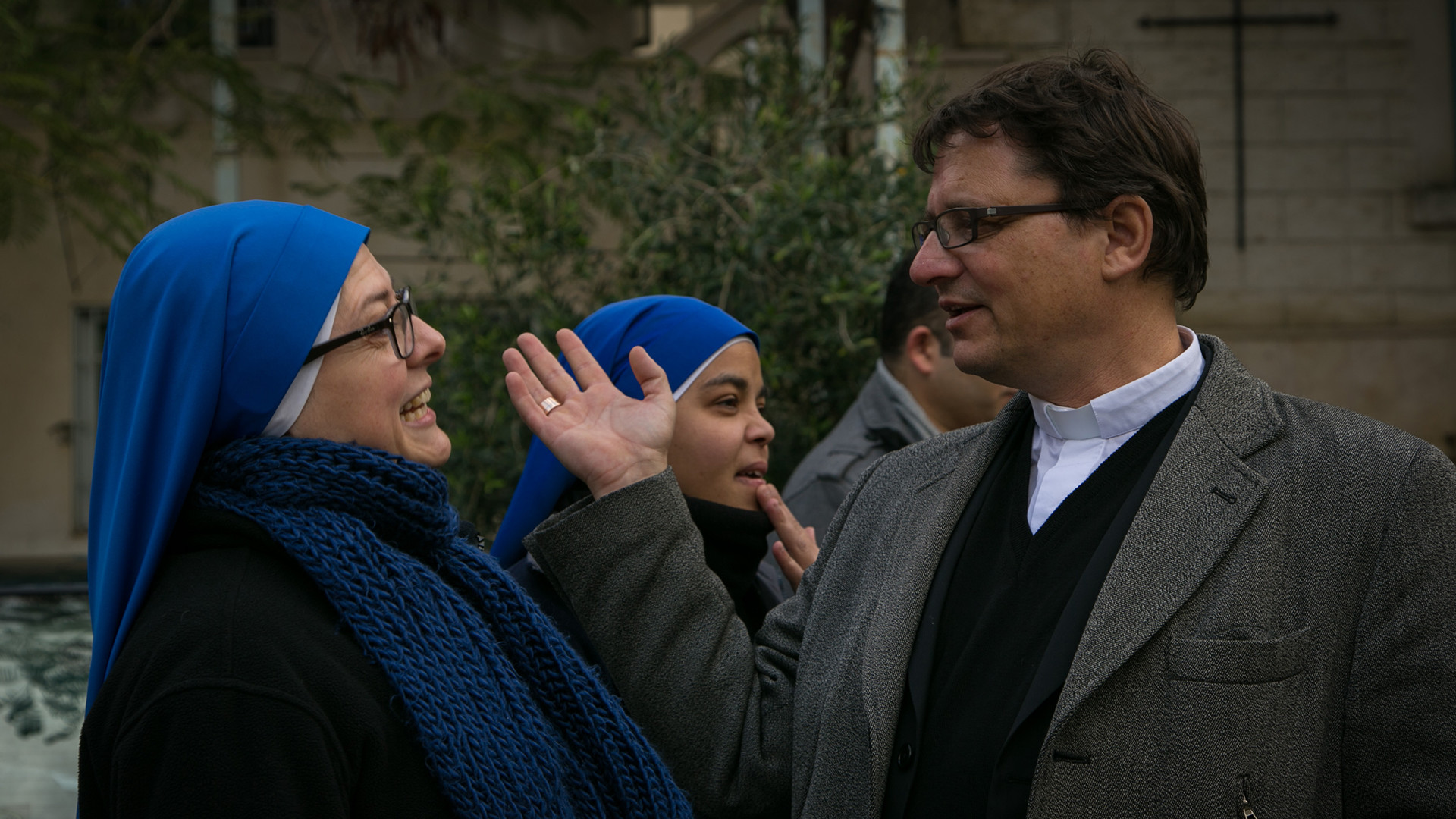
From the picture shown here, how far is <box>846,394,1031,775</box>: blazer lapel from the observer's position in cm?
183

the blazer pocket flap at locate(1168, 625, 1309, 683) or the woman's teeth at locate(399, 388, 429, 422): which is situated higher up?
the woman's teeth at locate(399, 388, 429, 422)

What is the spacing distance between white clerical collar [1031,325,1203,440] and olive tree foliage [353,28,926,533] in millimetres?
2229

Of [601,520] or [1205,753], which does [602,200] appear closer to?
[601,520]

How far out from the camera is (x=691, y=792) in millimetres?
2074

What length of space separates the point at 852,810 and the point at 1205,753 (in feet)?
1.73

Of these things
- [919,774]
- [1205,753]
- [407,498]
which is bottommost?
[919,774]

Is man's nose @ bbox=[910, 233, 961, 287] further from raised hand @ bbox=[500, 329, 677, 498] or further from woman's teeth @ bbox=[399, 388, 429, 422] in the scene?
woman's teeth @ bbox=[399, 388, 429, 422]

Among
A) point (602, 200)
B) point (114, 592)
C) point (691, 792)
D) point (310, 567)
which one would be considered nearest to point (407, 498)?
point (310, 567)

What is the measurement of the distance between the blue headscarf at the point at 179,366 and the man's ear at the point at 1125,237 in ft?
3.87

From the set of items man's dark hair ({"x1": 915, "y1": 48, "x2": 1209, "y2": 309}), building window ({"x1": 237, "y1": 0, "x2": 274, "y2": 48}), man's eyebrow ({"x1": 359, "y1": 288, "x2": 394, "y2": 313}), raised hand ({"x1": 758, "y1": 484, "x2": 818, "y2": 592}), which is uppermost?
building window ({"x1": 237, "y1": 0, "x2": 274, "y2": 48})

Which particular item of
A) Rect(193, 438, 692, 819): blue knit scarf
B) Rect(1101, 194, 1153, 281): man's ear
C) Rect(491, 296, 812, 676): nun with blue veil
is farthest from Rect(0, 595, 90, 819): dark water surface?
Rect(1101, 194, 1153, 281): man's ear

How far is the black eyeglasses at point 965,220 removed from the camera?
192cm

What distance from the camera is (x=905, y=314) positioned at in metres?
3.91

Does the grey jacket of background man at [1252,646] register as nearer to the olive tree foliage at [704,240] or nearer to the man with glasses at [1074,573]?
the man with glasses at [1074,573]
